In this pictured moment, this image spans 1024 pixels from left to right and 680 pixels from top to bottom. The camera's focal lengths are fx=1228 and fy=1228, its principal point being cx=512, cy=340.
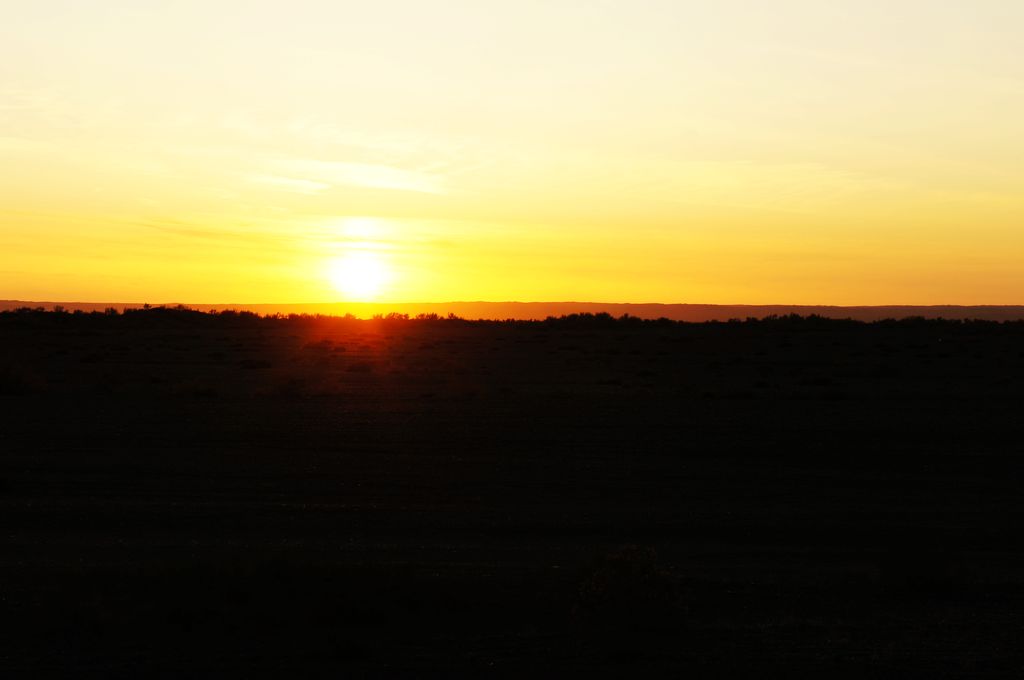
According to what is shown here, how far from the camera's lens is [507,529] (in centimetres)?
1474

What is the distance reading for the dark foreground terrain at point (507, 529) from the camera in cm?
932

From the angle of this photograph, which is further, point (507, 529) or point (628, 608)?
point (507, 529)

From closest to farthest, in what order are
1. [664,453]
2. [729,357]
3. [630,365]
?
1. [664,453]
2. [630,365]
3. [729,357]

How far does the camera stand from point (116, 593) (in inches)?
421

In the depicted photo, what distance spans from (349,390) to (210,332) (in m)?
41.0

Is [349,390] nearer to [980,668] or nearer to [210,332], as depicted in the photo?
[980,668]

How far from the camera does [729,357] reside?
5491 cm

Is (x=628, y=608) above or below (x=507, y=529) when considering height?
above

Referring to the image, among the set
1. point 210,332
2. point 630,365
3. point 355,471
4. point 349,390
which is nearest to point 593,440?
point 355,471

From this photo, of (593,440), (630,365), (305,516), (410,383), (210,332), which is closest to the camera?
(305,516)

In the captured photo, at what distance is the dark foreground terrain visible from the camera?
9.32 metres

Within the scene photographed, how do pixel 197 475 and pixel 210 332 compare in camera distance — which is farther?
pixel 210 332

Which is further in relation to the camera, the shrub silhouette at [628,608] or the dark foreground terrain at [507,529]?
the shrub silhouette at [628,608]

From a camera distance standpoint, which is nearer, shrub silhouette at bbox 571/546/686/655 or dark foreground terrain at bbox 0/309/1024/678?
dark foreground terrain at bbox 0/309/1024/678
